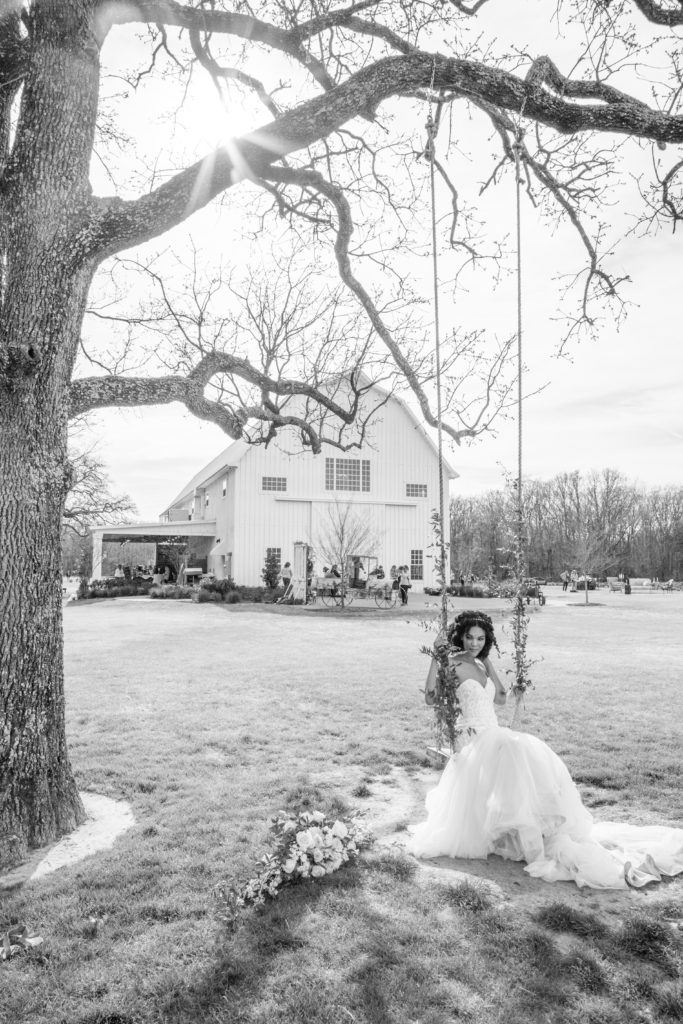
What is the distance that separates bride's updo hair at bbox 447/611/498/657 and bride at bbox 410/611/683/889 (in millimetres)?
679

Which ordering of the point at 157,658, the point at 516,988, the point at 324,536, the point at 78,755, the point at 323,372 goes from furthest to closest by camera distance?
the point at 324,536 < the point at 157,658 < the point at 323,372 < the point at 78,755 < the point at 516,988

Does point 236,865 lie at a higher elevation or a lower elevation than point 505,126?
lower

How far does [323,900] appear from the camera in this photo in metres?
3.85

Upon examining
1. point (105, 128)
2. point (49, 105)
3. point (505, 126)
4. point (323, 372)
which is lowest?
point (323, 372)

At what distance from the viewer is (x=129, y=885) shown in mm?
4023

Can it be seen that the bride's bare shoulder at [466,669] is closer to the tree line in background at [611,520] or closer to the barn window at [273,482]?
the barn window at [273,482]

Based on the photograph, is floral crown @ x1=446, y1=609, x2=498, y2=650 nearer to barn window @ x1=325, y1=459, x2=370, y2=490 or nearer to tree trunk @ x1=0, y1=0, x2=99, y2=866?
tree trunk @ x1=0, y1=0, x2=99, y2=866

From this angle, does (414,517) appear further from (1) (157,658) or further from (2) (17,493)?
(2) (17,493)

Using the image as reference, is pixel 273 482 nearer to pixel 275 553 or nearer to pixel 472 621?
pixel 275 553

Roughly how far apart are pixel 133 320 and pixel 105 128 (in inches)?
76.2

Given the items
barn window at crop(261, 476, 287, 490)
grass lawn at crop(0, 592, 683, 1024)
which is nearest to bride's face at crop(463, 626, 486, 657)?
grass lawn at crop(0, 592, 683, 1024)

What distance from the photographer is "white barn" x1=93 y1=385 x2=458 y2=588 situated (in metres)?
31.9

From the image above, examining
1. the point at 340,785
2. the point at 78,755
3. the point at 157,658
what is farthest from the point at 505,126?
the point at 157,658

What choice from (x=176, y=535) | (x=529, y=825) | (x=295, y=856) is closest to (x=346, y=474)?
(x=176, y=535)
